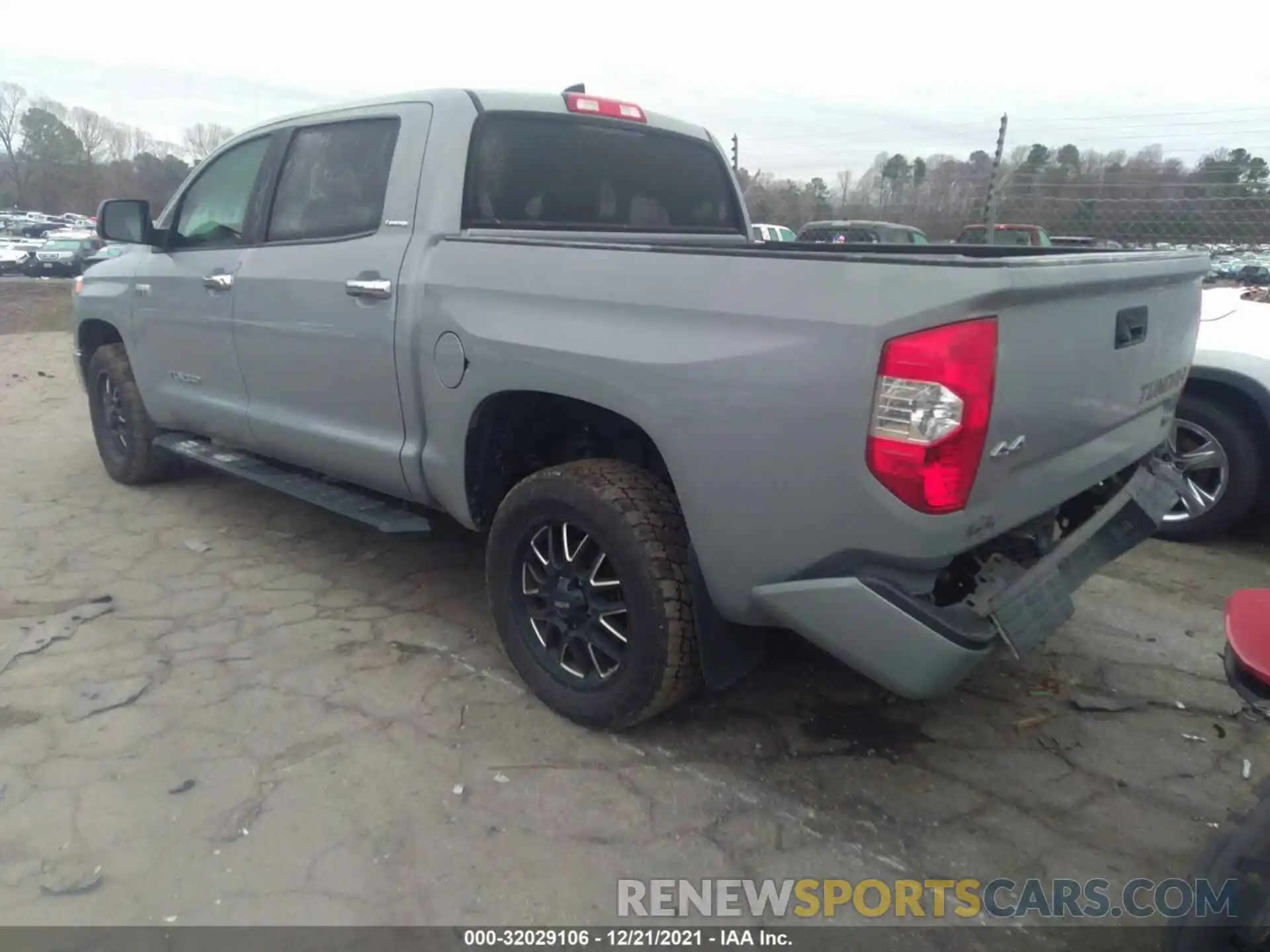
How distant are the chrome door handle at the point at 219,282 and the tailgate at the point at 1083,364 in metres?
3.30

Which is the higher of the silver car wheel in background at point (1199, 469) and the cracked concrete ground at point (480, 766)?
the silver car wheel in background at point (1199, 469)

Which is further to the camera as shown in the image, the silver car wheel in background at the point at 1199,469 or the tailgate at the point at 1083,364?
the silver car wheel in background at the point at 1199,469

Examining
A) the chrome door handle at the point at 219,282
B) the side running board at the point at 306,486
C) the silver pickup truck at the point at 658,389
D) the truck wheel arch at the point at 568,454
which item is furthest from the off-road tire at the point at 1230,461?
the chrome door handle at the point at 219,282

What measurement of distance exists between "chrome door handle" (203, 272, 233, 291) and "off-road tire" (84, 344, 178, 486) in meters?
1.25

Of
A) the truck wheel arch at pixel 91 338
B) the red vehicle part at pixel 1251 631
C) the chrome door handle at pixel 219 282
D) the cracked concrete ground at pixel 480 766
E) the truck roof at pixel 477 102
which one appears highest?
the truck roof at pixel 477 102

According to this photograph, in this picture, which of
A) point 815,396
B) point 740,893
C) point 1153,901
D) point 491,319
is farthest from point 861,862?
point 491,319

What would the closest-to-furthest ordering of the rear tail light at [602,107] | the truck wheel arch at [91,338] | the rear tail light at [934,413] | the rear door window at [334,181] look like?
the rear tail light at [934,413] → the rear door window at [334,181] → the rear tail light at [602,107] → the truck wheel arch at [91,338]

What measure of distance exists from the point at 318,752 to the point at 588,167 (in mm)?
2369

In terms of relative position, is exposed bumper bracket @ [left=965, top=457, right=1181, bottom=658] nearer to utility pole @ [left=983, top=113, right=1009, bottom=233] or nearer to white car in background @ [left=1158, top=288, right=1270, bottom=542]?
white car in background @ [left=1158, top=288, right=1270, bottom=542]

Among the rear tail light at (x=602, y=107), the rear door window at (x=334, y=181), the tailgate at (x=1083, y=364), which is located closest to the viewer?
the tailgate at (x=1083, y=364)

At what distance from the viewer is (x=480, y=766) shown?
276 centimetres

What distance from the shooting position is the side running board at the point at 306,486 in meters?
3.48

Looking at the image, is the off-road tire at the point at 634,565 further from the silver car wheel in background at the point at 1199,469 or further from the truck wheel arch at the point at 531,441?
the silver car wheel in background at the point at 1199,469

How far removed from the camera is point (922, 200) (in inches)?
617
